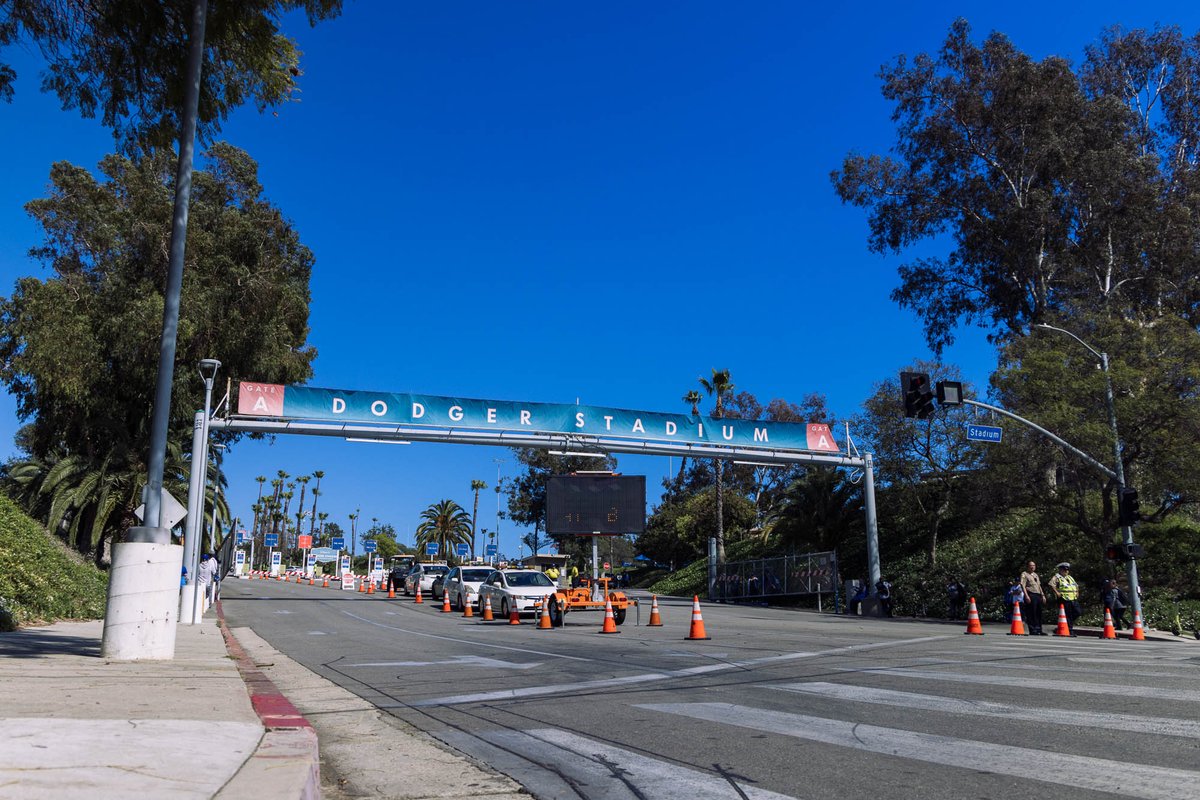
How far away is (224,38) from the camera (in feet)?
48.0

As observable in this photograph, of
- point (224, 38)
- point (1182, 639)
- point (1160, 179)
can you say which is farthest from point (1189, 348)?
point (224, 38)

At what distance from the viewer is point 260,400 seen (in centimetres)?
3203

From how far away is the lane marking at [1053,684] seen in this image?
8938 millimetres

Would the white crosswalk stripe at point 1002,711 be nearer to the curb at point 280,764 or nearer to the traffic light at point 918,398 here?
the curb at point 280,764

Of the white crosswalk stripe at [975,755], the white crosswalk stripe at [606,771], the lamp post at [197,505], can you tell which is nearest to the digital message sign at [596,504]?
the lamp post at [197,505]

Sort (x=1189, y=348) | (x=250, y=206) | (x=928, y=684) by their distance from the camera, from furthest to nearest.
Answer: (x=250, y=206) < (x=1189, y=348) < (x=928, y=684)

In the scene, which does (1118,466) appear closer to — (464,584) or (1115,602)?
(1115,602)

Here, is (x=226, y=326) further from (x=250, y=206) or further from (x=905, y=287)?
(x=905, y=287)

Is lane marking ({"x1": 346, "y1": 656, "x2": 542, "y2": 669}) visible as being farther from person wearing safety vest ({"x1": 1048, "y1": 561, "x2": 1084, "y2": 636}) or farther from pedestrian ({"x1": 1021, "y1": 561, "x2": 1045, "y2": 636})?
person wearing safety vest ({"x1": 1048, "y1": 561, "x2": 1084, "y2": 636})

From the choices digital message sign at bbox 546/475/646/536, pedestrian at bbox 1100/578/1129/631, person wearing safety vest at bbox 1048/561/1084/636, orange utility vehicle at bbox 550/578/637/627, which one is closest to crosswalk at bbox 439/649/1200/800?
person wearing safety vest at bbox 1048/561/1084/636

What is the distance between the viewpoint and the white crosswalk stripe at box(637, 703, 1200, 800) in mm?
5250

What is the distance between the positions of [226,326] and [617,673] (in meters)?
28.3

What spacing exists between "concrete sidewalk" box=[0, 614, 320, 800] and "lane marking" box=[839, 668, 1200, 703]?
7457mm

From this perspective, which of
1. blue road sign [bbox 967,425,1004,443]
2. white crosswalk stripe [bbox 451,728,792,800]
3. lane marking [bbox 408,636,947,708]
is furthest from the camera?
blue road sign [bbox 967,425,1004,443]
